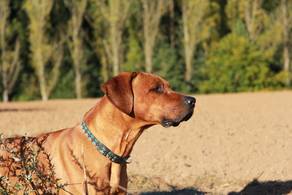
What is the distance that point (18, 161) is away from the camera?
5203 millimetres

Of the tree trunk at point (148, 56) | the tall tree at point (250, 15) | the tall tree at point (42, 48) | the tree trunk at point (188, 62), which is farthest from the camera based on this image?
the tall tree at point (250, 15)

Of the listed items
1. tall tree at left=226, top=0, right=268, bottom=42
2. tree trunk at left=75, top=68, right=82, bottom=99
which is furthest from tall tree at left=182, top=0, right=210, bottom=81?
tree trunk at left=75, top=68, right=82, bottom=99

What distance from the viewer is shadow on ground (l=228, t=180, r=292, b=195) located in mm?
8391

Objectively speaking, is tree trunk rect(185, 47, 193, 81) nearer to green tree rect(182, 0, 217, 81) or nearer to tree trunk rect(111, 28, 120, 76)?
green tree rect(182, 0, 217, 81)

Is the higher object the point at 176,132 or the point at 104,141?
the point at 104,141

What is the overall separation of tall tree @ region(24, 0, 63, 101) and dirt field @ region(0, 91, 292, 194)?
20.5 metres

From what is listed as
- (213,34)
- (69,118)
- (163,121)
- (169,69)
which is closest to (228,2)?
(213,34)

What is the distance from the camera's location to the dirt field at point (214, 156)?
9.32m

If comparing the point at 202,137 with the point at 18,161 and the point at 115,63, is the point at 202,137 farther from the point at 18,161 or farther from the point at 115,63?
the point at 115,63

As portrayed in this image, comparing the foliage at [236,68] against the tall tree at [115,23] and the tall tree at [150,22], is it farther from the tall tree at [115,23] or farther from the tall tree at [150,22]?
the tall tree at [115,23]

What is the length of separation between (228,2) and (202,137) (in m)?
30.1

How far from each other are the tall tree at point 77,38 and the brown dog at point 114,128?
33.6 m

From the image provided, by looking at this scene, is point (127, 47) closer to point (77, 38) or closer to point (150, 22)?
point (150, 22)

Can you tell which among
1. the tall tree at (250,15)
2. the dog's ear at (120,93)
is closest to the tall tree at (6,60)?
the tall tree at (250,15)
